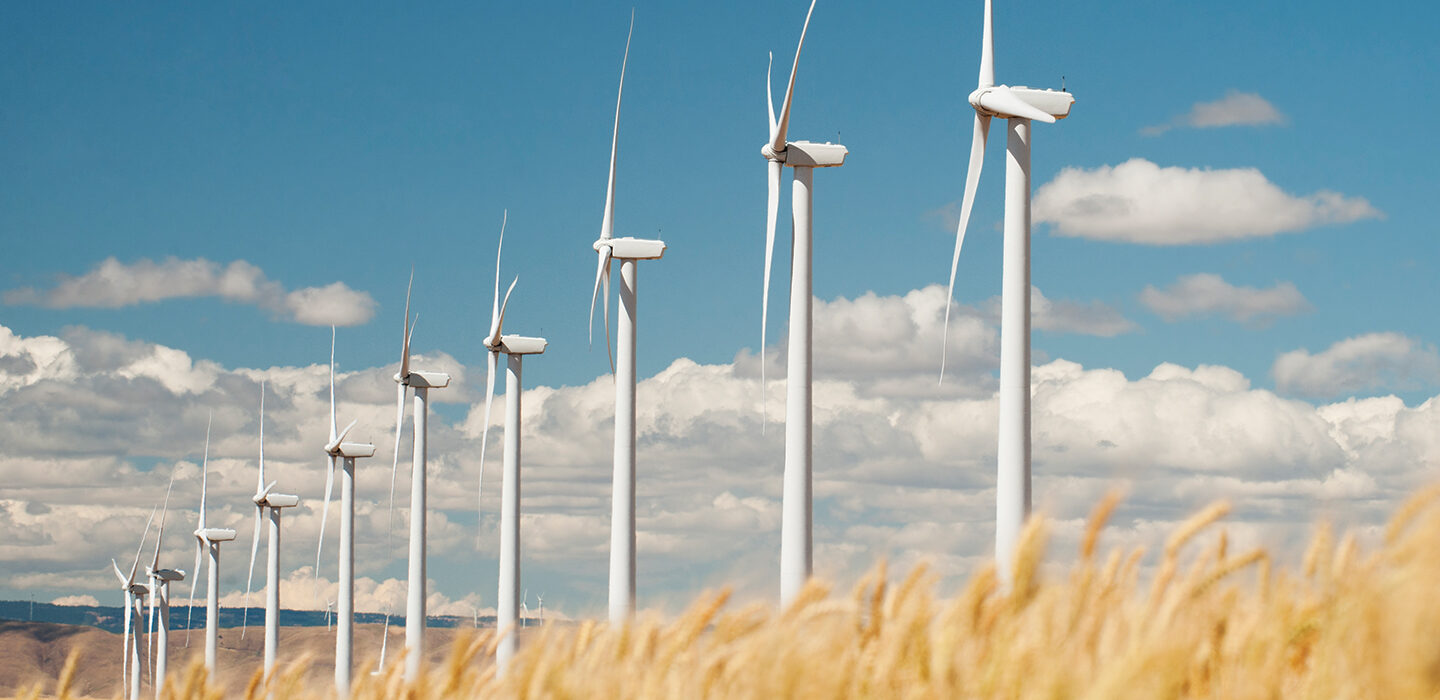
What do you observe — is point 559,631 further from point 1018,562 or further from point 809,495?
point 809,495

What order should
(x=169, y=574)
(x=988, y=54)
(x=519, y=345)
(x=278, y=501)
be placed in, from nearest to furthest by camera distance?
→ 1. (x=988, y=54)
2. (x=519, y=345)
3. (x=278, y=501)
4. (x=169, y=574)

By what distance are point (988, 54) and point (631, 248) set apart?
19897 millimetres

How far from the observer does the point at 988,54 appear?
32438mm

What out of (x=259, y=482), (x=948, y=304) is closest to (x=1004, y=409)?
(x=948, y=304)

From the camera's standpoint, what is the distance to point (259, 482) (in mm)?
88812

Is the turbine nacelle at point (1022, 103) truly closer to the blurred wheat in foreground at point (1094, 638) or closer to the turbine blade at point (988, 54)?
the turbine blade at point (988, 54)

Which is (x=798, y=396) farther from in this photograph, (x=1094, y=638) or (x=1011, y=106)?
(x=1094, y=638)

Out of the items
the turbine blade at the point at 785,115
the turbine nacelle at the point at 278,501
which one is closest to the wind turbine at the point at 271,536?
the turbine nacelle at the point at 278,501

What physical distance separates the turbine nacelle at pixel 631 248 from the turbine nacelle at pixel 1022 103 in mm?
20439

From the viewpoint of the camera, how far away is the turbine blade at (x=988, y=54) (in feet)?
104

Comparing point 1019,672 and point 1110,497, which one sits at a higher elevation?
point 1110,497

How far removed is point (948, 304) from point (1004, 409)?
13.3 ft

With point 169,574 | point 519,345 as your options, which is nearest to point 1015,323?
point 519,345

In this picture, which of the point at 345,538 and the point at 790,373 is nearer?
the point at 790,373
